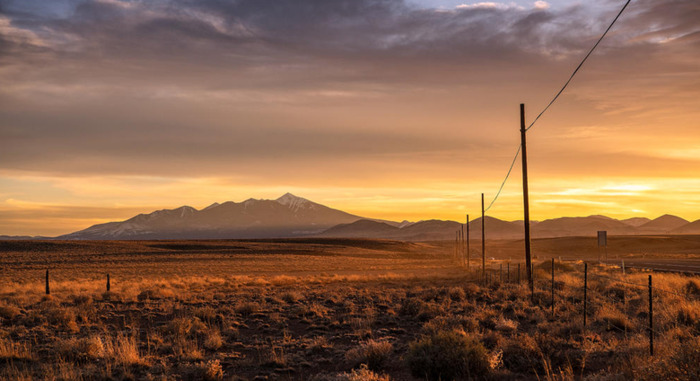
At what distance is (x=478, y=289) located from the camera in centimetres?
2622

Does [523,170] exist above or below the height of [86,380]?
above

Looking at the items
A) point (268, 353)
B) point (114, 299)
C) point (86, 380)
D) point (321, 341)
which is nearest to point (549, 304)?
point (321, 341)

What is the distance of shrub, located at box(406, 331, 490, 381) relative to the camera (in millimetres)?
10016

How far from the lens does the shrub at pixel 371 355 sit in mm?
11336

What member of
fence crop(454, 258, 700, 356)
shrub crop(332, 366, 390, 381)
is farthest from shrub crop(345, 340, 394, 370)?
fence crop(454, 258, 700, 356)

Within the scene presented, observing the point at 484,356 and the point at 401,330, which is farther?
the point at 401,330

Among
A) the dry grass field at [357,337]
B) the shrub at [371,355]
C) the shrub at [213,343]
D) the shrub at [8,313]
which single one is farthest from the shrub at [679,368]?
the shrub at [8,313]

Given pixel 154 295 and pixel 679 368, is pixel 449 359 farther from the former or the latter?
pixel 154 295

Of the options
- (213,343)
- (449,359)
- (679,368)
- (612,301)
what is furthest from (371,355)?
(612,301)

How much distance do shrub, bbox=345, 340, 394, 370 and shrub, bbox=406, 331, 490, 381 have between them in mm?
950

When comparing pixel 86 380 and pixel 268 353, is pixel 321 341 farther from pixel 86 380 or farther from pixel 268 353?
pixel 86 380

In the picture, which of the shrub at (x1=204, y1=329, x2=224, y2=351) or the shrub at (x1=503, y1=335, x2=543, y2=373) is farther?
the shrub at (x1=204, y1=329, x2=224, y2=351)

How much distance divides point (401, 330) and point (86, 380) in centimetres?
906

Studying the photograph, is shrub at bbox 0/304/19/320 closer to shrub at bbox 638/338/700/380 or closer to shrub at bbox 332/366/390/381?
shrub at bbox 332/366/390/381
